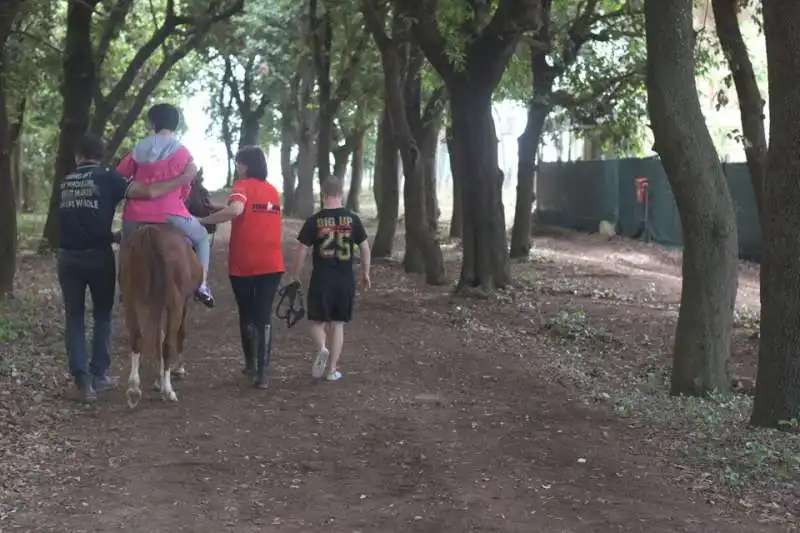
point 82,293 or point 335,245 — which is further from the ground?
point 335,245

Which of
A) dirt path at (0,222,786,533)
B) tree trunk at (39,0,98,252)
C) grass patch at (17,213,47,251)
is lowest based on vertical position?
dirt path at (0,222,786,533)

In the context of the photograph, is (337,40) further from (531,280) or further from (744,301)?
(744,301)

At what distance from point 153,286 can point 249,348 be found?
1.57 m

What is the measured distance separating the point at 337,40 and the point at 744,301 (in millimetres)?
11638

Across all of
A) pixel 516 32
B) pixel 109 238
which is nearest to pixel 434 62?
pixel 516 32

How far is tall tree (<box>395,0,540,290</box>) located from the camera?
14586 mm

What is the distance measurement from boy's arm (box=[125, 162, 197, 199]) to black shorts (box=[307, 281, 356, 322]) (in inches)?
63.5

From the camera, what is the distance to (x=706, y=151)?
29.7 ft

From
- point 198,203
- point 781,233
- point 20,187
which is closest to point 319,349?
point 198,203

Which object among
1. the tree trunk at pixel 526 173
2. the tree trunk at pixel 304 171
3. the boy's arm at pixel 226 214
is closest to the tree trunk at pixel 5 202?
the boy's arm at pixel 226 214

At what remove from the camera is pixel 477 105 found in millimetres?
15062

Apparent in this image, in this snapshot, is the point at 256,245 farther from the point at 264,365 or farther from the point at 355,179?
the point at 355,179

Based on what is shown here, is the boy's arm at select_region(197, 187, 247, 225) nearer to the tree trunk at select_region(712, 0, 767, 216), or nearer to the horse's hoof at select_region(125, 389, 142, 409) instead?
the horse's hoof at select_region(125, 389, 142, 409)

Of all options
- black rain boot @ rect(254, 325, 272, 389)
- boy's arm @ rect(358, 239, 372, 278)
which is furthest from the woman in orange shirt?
boy's arm @ rect(358, 239, 372, 278)
